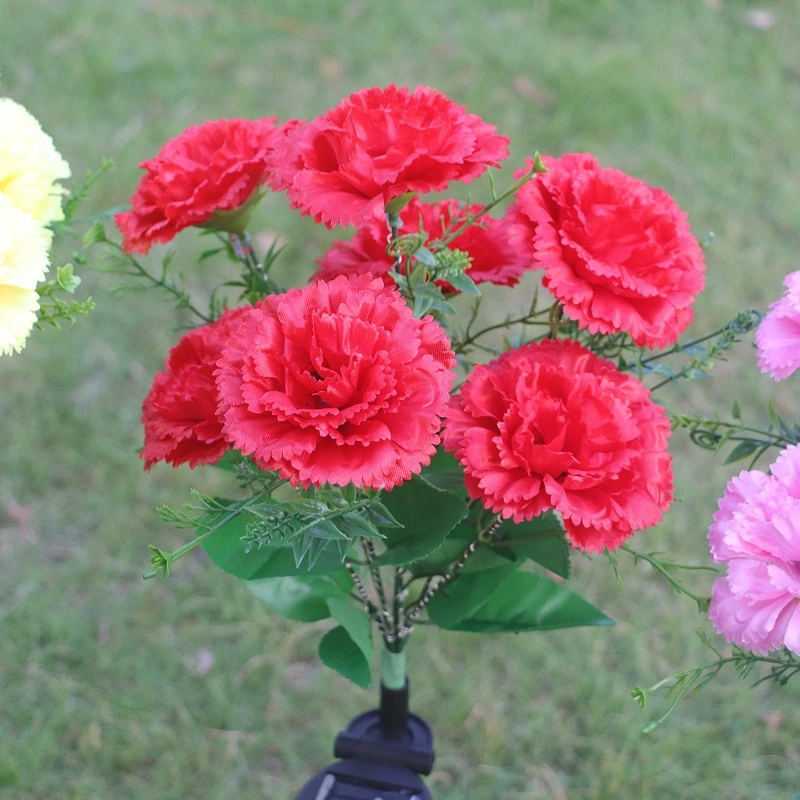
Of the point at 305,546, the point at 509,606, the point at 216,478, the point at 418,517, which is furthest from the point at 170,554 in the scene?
the point at 216,478

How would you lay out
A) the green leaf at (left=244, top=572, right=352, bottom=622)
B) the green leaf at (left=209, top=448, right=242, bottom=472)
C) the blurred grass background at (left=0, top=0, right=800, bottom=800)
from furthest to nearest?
the blurred grass background at (left=0, top=0, right=800, bottom=800) → the green leaf at (left=244, top=572, right=352, bottom=622) → the green leaf at (left=209, top=448, right=242, bottom=472)

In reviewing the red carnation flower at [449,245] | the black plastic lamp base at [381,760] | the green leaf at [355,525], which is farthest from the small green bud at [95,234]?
the black plastic lamp base at [381,760]

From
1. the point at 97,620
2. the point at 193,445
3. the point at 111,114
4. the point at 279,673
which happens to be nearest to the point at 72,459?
the point at 97,620

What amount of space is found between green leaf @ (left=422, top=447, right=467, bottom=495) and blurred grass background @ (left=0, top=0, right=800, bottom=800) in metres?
0.59

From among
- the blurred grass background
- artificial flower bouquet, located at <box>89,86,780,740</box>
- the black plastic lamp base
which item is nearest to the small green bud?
artificial flower bouquet, located at <box>89,86,780,740</box>

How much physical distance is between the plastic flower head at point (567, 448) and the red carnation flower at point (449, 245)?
0.07 m

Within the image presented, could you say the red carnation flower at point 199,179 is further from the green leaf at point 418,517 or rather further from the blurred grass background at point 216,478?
the blurred grass background at point 216,478

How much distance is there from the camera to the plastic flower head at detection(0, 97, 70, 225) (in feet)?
1.63

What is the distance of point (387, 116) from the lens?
438 millimetres

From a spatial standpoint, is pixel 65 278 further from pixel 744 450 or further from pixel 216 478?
pixel 216 478

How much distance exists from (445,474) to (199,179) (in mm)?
206

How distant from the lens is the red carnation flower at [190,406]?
18.0 inches

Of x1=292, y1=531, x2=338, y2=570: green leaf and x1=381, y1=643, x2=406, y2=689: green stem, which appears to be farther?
x1=381, y1=643, x2=406, y2=689: green stem

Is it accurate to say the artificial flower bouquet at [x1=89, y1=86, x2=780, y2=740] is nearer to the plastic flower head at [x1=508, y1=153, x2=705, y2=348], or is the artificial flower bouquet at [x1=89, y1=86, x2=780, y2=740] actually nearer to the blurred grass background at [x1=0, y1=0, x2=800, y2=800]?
the plastic flower head at [x1=508, y1=153, x2=705, y2=348]
